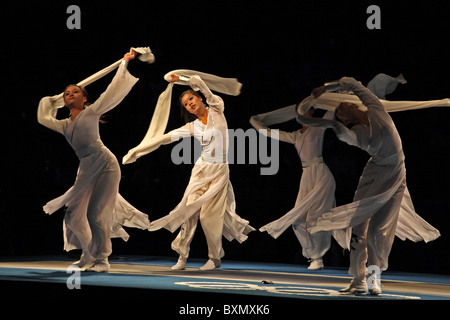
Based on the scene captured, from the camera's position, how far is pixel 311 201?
6.65 metres

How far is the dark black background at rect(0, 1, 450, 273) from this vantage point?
6.86 meters

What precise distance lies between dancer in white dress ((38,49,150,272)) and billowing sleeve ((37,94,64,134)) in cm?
9

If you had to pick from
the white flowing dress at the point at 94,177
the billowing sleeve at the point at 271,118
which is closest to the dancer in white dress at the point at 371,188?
the billowing sleeve at the point at 271,118

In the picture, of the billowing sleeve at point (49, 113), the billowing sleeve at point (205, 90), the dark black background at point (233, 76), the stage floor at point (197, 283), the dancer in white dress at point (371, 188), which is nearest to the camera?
the stage floor at point (197, 283)

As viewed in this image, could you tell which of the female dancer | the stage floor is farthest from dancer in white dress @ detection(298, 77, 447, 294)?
the female dancer

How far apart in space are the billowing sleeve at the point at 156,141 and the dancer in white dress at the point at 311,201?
0.70 meters

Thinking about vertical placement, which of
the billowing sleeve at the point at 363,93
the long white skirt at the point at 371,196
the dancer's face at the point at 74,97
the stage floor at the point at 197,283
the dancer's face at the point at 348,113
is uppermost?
the dancer's face at the point at 74,97

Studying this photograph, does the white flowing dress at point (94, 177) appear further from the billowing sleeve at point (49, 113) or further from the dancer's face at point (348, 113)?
the dancer's face at point (348, 113)

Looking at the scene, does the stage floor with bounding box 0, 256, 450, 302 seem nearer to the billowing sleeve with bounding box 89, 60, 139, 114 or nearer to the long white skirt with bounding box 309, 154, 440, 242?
the long white skirt with bounding box 309, 154, 440, 242

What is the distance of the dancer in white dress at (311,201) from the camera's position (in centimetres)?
661

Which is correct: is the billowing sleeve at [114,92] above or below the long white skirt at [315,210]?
above

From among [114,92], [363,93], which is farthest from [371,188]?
[114,92]

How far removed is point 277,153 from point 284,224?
A: 120 cm
